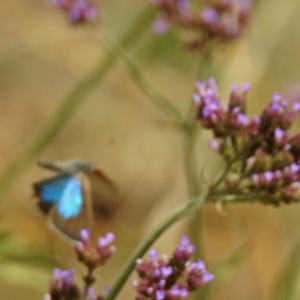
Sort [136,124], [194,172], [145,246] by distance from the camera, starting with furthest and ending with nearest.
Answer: [136,124]
[194,172]
[145,246]

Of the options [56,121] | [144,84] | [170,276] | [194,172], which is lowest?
[170,276]

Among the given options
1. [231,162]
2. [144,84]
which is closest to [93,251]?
[231,162]

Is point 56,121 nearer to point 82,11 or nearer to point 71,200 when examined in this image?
point 82,11

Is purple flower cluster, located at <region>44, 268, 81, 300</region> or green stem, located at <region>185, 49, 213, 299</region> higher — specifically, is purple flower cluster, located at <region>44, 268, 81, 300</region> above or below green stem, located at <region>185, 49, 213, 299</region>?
below

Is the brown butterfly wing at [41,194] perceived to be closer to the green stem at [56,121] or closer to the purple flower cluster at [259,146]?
the purple flower cluster at [259,146]

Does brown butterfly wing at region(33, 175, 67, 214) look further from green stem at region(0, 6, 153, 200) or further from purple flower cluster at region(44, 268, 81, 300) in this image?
green stem at region(0, 6, 153, 200)

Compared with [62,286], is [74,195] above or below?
above

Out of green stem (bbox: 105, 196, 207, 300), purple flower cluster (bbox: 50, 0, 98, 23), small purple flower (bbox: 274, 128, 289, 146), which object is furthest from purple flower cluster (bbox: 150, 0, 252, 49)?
green stem (bbox: 105, 196, 207, 300)

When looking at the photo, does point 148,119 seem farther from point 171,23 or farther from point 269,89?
point 171,23
